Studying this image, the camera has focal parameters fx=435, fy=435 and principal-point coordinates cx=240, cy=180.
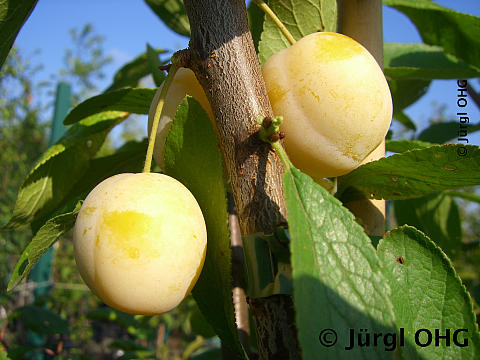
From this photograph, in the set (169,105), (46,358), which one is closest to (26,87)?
(46,358)

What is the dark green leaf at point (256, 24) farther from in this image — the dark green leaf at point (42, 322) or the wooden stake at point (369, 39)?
the dark green leaf at point (42, 322)

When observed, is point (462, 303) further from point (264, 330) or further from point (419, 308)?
point (264, 330)

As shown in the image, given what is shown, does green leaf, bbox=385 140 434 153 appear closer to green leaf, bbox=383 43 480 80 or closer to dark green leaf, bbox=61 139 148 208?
green leaf, bbox=383 43 480 80

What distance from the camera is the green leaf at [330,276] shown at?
30cm

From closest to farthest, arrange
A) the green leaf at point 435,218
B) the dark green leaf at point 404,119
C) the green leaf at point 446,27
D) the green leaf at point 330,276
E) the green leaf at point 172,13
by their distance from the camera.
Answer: the green leaf at point 330,276 < the green leaf at point 446,27 < the green leaf at point 172,13 < the green leaf at point 435,218 < the dark green leaf at point 404,119

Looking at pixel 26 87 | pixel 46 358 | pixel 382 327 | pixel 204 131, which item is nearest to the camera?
pixel 382 327

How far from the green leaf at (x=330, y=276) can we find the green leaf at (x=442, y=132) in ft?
2.92

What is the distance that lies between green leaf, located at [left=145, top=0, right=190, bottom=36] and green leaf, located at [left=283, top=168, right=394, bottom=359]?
0.57 metres

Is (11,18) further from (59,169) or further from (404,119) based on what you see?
(404,119)

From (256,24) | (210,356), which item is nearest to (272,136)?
(256,24)

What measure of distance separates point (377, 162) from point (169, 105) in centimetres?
24

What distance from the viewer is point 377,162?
484mm

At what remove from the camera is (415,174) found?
478 millimetres

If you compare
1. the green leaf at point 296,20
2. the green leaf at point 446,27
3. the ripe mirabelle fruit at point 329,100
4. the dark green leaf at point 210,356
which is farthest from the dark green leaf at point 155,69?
the dark green leaf at point 210,356
